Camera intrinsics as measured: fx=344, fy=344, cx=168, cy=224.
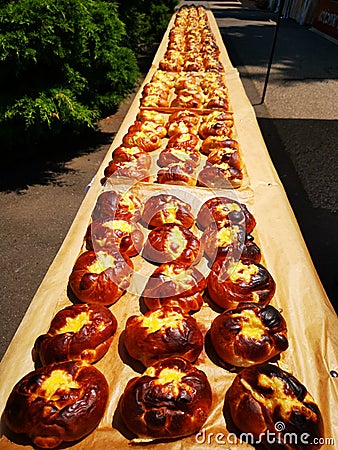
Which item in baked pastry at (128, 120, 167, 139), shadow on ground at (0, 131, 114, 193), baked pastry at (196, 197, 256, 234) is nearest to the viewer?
baked pastry at (196, 197, 256, 234)

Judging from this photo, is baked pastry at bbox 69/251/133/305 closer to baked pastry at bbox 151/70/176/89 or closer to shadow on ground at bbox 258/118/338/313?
shadow on ground at bbox 258/118/338/313

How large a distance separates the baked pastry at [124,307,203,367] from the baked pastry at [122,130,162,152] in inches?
94.1

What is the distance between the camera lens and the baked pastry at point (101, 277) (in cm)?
232

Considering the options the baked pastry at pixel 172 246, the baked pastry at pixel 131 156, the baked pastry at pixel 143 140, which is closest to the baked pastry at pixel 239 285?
the baked pastry at pixel 172 246

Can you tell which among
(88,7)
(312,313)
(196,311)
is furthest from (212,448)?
(88,7)

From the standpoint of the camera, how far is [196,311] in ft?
7.78

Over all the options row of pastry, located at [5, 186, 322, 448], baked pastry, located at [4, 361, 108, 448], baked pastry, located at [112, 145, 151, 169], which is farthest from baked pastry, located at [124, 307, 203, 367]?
baked pastry, located at [112, 145, 151, 169]

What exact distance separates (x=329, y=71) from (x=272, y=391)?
1302 cm

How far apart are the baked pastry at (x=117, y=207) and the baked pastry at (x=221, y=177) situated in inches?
32.1

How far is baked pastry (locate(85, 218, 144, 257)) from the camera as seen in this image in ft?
8.75

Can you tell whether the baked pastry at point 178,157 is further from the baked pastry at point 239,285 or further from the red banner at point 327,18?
the red banner at point 327,18

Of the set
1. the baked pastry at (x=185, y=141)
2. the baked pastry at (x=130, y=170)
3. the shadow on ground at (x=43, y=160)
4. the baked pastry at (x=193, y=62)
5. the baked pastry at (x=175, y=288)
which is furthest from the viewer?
the baked pastry at (x=193, y=62)

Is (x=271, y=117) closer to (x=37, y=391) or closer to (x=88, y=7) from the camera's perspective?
(x=88, y=7)

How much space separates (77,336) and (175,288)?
2.25 ft
